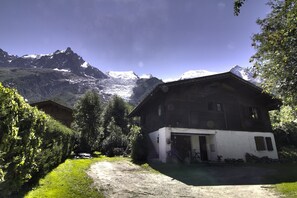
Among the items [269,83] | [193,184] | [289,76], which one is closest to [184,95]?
[269,83]

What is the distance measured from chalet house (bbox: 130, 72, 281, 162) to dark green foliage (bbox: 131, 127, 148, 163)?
1278 mm

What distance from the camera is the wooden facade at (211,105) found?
21594 mm

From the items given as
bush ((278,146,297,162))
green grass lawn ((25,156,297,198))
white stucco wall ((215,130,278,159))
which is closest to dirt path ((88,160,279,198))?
green grass lawn ((25,156,297,198))

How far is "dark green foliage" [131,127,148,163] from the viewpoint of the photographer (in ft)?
70.2

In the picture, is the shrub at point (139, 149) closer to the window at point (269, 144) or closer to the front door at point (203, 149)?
the front door at point (203, 149)

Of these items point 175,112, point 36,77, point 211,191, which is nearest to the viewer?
point 211,191

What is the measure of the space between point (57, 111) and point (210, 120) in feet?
89.0

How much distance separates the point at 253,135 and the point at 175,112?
1005 centimetres

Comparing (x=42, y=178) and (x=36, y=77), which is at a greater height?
(x=36, y=77)

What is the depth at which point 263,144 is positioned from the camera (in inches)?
951

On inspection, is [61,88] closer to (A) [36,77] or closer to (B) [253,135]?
(A) [36,77]

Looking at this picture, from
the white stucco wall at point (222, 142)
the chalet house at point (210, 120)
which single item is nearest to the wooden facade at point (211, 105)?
the chalet house at point (210, 120)

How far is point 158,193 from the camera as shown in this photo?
9.53 meters

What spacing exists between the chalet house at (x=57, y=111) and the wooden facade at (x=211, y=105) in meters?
18.1
